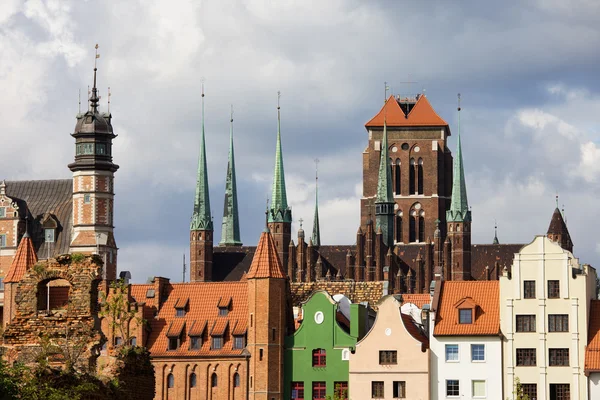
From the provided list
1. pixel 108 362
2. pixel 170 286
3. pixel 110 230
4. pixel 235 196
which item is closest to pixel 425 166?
pixel 235 196

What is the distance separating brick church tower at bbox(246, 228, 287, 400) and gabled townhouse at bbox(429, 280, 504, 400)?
1019 centimetres

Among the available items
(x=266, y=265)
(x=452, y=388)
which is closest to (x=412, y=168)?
(x=266, y=265)

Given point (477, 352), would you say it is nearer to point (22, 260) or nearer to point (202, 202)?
point (22, 260)

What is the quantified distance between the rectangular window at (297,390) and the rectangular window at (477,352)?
34.6ft

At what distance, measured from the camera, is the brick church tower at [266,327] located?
8931 centimetres

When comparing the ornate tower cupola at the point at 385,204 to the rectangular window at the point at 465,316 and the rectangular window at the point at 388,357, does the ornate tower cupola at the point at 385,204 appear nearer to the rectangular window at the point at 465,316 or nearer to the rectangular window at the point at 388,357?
the rectangular window at the point at 465,316

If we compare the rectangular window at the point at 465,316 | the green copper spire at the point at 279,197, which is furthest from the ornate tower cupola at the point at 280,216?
the rectangular window at the point at 465,316

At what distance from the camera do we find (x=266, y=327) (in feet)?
297

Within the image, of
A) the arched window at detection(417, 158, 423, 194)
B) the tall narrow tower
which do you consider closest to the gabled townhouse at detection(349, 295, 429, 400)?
the tall narrow tower

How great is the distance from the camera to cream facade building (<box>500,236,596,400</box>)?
269 feet

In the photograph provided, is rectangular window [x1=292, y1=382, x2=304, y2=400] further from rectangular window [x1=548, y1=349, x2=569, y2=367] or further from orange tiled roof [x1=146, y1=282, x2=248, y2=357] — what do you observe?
rectangular window [x1=548, y1=349, x2=569, y2=367]

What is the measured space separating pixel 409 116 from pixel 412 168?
6.95 meters

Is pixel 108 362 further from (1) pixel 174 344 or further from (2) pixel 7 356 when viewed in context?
(1) pixel 174 344

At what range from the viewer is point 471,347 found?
83.5 meters
